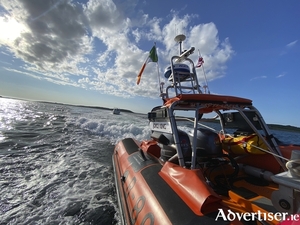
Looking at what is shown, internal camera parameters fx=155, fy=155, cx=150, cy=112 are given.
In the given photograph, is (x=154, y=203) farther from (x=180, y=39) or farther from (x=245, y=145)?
(x=180, y=39)

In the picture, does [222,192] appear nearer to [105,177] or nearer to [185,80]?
[185,80]

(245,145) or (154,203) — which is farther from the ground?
(245,145)

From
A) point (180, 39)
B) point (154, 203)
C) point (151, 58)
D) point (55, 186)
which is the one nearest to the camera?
point (154, 203)

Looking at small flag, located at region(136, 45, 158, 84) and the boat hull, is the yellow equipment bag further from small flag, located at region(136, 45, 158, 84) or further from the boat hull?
small flag, located at region(136, 45, 158, 84)

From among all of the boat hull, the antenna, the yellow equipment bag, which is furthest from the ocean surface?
the antenna

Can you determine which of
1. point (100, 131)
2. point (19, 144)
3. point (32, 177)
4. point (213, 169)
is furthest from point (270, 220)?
point (100, 131)

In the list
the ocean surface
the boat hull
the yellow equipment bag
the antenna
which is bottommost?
the ocean surface

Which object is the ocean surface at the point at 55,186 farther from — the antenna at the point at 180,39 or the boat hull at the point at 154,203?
the antenna at the point at 180,39

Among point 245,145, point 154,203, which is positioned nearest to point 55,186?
point 154,203

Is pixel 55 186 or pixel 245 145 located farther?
pixel 55 186

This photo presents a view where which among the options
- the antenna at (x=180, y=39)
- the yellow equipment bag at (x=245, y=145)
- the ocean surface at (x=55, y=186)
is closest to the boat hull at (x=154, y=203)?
the ocean surface at (x=55, y=186)

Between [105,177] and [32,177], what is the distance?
6.30ft

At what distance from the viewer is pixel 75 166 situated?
5.23m

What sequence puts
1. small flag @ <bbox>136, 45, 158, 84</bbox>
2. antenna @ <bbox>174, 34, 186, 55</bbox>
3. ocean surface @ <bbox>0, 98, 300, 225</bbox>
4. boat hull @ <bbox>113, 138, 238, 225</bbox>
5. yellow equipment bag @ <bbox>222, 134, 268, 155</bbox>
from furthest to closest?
small flag @ <bbox>136, 45, 158, 84</bbox> < antenna @ <bbox>174, 34, 186, 55</bbox> < ocean surface @ <bbox>0, 98, 300, 225</bbox> < yellow equipment bag @ <bbox>222, 134, 268, 155</bbox> < boat hull @ <bbox>113, 138, 238, 225</bbox>
